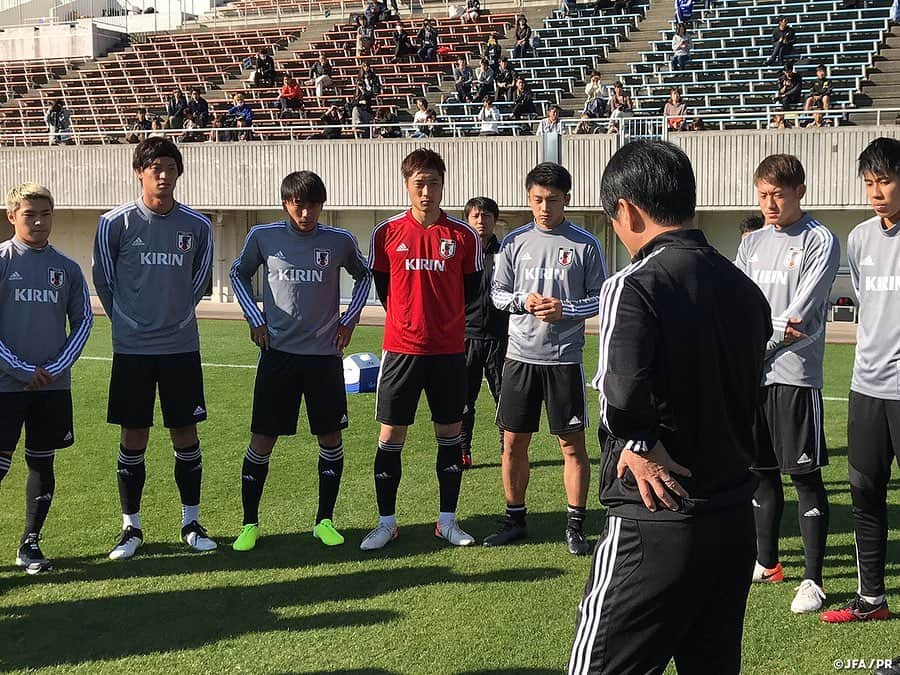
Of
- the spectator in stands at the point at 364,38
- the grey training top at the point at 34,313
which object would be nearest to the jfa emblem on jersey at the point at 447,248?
the grey training top at the point at 34,313

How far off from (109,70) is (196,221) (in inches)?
1136

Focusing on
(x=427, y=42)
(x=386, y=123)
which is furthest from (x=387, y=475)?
(x=427, y=42)

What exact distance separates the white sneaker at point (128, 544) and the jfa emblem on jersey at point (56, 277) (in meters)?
1.43

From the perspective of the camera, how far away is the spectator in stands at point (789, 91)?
66.9 ft

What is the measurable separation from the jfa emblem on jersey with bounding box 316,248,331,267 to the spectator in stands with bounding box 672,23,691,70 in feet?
67.5

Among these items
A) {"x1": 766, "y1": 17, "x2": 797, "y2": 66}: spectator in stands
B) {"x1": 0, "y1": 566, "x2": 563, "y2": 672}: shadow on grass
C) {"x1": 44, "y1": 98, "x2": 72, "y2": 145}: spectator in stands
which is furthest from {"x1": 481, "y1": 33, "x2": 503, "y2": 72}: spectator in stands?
{"x1": 0, "y1": 566, "x2": 563, "y2": 672}: shadow on grass

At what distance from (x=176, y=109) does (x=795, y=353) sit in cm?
2356

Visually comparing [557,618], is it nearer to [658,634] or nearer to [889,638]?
[889,638]

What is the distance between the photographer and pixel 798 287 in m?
4.50

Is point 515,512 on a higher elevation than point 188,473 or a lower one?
lower

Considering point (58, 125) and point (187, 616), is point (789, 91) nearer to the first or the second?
point (58, 125)

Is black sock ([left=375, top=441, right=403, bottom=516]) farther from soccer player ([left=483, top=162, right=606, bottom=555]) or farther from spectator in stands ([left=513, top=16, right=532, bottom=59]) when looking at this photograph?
spectator in stands ([left=513, top=16, right=532, bottom=59])

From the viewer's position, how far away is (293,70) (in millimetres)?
28859

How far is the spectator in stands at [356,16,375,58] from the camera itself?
28.8 meters
